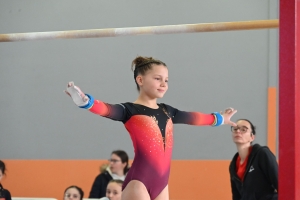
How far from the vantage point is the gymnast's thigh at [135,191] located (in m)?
2.66

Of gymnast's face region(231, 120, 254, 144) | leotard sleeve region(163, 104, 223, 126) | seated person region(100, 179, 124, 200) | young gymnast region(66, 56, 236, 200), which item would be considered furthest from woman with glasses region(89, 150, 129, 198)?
young gymnast region(66, 56, 236, 200)

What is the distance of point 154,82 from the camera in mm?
2863

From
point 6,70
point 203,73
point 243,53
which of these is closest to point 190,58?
point 203,73

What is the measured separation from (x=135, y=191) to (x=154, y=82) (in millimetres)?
653

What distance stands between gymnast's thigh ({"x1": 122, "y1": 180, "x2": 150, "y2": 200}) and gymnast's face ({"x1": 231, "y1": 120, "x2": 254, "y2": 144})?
1.45 m

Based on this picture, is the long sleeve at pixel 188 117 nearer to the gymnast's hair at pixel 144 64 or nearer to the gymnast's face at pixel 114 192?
the gymnast's hair at pixel 144 64

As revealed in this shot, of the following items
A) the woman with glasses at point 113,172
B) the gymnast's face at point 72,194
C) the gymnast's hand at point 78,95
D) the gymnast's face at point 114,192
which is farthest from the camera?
the woman with glasses at point 113,172

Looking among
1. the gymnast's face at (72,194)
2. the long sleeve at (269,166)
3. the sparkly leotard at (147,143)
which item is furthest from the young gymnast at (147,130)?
the gymnast's face at (72,194)

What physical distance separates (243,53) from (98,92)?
2053 mm

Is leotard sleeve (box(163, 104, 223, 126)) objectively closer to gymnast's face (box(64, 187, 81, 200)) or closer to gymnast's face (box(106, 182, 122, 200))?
gymnast's face (box(106, 182, 122, 200))

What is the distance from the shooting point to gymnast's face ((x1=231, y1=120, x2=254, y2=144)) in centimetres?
394

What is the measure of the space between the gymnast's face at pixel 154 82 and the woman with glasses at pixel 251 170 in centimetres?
127

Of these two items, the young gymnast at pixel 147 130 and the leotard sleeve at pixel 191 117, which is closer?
the young gymnast at pixel 147 130

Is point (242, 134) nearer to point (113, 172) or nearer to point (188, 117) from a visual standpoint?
point (188, 117)
